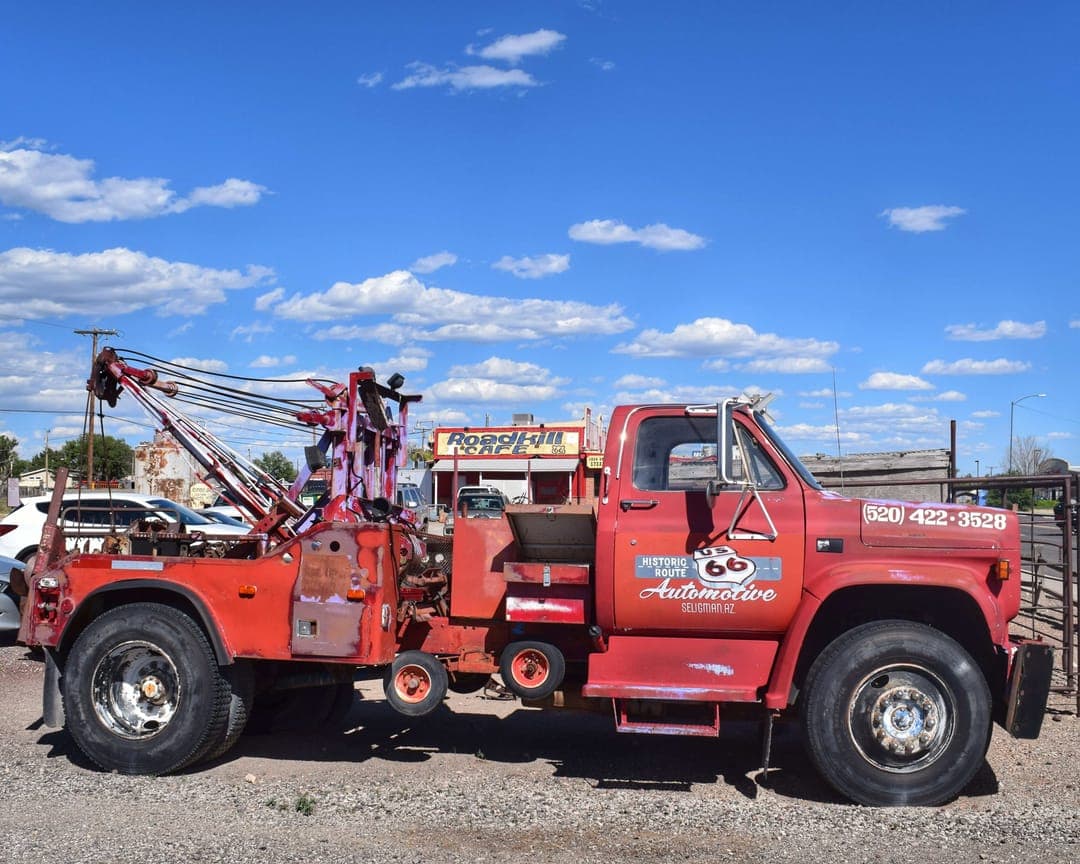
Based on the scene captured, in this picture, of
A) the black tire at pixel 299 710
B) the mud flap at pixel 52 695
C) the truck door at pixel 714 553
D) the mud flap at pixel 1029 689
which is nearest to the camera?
the mud flap at pixel 1029 689

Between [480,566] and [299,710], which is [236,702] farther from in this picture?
[480,566]

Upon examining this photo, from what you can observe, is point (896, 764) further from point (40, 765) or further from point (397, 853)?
point (40, 765)

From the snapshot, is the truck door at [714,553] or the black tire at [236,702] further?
the black tire at [236,702]

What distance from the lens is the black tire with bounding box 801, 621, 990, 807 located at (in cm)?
634

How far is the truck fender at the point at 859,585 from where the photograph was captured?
634 centimetres

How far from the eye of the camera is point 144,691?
7.15m

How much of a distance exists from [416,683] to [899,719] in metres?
3.06

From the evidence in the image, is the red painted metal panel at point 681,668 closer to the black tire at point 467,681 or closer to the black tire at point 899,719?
the black tire at point 899,719

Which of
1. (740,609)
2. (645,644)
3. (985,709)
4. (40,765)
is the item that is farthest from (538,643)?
(40,765)

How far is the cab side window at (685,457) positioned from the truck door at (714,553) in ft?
0.03

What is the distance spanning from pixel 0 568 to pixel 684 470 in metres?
9.62

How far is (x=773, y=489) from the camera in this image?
667 cm

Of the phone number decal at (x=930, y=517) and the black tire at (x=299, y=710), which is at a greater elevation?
the phone number decal at (x=930, y=517)

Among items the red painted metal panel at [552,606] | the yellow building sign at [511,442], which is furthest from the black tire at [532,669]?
the yellow building sign at [511,442]
